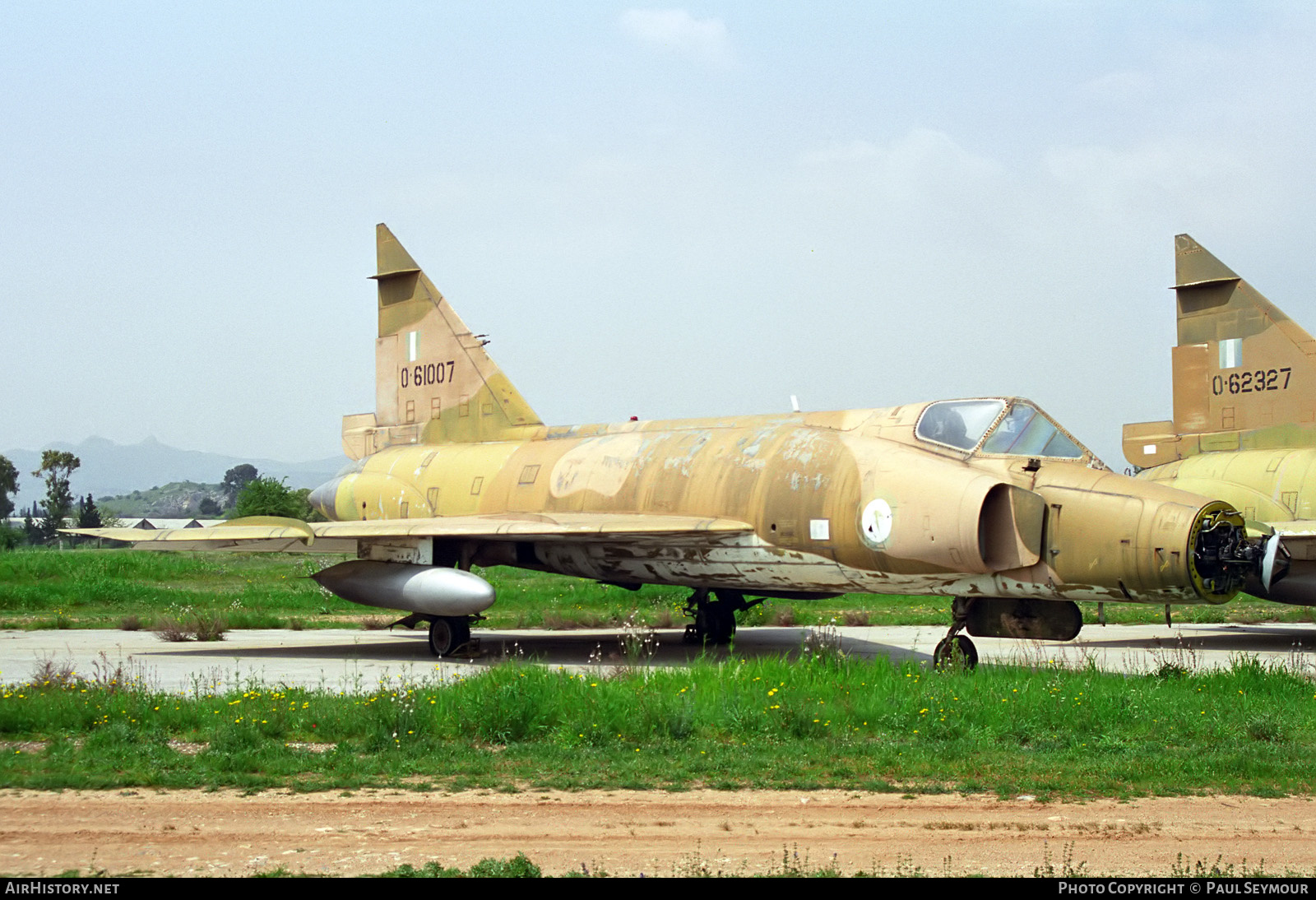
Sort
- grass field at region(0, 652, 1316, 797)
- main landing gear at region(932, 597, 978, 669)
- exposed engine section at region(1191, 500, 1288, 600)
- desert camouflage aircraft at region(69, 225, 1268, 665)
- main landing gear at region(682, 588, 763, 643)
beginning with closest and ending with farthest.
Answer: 1. grass field at region(0, 652, 1316, 797)
2. exposed engine section at region(1191, 500, 1288, 600)
3. desert camouflage aircraft at region(69, 225, 1268, 665)
4. main landing gear at region(932, 597, 978, 669)
5. main landing gear at region(682, 588, 763, 643)

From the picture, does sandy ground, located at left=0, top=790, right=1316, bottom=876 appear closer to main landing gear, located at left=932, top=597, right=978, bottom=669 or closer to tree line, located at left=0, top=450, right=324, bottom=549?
main landing gear, located at left=932, top=597, right=978, bottom=669

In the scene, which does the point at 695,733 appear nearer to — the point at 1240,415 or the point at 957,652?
the point at 957,652

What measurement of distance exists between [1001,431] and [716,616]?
6045 mm

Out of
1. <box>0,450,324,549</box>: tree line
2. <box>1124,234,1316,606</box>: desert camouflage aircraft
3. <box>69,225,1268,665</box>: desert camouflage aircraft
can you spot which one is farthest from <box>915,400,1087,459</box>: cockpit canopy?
<box>0,450,324,549</box>: tree line

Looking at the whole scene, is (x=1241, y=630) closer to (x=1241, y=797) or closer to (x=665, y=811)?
(x=1241, y=797)

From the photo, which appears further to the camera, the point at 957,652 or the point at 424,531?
the point at 424,531

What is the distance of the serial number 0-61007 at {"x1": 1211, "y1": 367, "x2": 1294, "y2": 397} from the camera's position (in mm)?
19375

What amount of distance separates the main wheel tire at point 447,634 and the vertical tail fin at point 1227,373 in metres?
12.1

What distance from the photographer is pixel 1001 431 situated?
1326 cm

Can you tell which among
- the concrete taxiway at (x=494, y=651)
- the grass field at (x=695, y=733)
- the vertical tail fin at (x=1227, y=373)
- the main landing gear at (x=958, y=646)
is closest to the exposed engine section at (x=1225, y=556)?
the grass field at (x=695, y=733)

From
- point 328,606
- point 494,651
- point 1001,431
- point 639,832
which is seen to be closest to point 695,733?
point 639,832

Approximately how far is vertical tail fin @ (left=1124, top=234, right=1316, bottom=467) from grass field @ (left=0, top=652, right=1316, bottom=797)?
935 cm

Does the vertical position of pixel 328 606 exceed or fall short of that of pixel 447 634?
it falls short
